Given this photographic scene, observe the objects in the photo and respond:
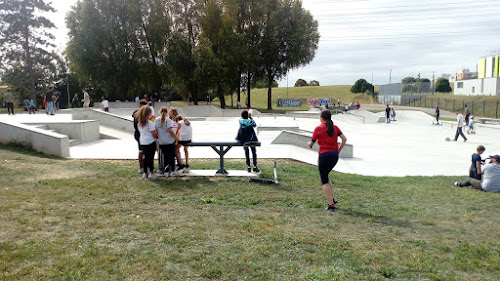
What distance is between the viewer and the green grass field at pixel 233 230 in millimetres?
3547

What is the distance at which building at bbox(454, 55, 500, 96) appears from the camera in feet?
185

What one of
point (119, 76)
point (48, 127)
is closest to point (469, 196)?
point (48, 127)

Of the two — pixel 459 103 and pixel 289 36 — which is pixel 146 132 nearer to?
pixel 289 36

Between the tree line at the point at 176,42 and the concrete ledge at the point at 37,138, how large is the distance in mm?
25279

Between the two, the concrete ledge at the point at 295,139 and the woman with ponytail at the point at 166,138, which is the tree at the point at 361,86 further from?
the woman with ponytail at the point at 166,138

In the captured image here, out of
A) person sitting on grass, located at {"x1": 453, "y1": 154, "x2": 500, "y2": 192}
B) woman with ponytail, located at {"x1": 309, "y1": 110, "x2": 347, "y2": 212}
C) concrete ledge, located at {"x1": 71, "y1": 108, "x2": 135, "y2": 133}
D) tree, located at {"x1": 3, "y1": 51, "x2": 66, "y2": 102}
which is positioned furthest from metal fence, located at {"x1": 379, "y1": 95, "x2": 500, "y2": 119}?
tree, located at {"x1": 3, "y1": 51, "x2": 66, "y2": 102}

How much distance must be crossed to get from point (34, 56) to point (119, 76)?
49.4 feet

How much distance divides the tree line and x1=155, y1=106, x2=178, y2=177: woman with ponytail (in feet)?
97.8

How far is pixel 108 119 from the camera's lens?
60.2 ft

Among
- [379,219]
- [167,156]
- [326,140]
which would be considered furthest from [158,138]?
[379,219]

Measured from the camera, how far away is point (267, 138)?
16828 mm

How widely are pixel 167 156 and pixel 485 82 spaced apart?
2532 inches

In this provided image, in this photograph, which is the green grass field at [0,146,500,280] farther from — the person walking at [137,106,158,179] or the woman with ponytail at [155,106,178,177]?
the person walking at [137,106,158,179]

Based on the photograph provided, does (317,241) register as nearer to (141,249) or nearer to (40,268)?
(141,249)
